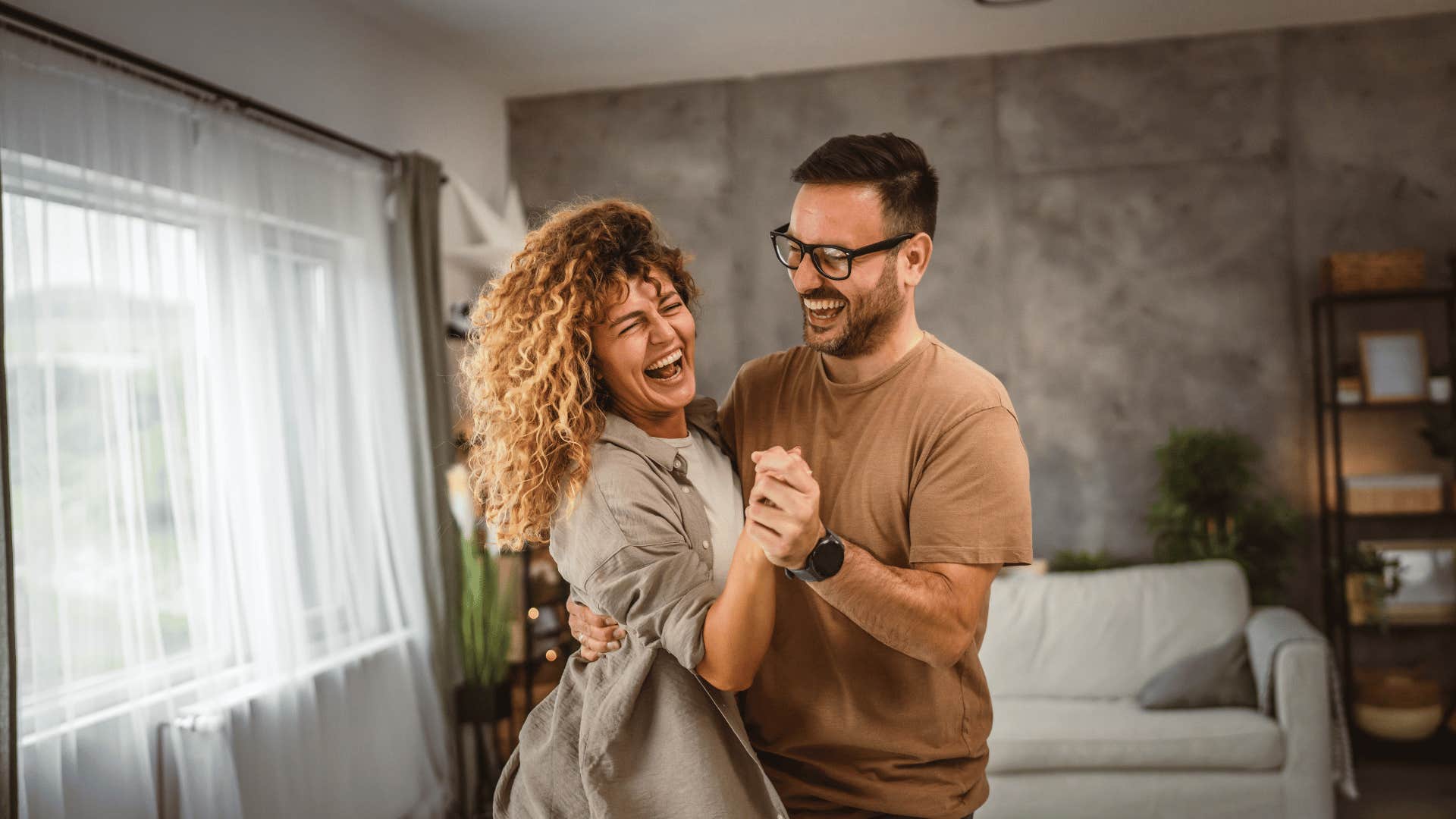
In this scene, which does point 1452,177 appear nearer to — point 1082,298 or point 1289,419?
point 1289,419

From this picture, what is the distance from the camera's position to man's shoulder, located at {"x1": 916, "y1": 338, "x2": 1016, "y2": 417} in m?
1.48

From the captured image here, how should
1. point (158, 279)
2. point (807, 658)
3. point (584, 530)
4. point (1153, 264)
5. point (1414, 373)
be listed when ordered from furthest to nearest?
point (1153, 264), point (1414, 373), point (158, 279), point (807, 658), point (584, 530)

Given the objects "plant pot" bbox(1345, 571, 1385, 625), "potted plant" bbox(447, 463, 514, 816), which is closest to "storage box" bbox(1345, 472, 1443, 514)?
"plant pot" bbox(1345, 571, 1385, 625)

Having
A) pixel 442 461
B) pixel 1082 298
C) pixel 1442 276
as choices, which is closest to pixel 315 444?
pixel 442 461

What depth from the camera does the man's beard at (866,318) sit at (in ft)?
4.98

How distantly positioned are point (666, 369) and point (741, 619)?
429 millimetres

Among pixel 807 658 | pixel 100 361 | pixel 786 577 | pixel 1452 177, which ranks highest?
pixel 1452 177

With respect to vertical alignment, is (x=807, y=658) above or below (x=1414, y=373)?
below

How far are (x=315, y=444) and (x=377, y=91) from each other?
5.18 ft

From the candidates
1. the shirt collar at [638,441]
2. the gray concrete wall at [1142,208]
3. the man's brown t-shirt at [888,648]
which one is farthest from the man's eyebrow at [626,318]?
the gray concrete wall at [1142,208]

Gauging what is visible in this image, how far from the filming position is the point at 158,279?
9.32ft

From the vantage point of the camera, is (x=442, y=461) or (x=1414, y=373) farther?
(x=1414, y=373)

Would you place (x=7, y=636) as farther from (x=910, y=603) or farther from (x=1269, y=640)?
(x=1269, y=640)

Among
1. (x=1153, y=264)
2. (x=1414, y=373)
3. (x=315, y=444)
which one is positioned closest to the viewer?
(x=315, y=444)
